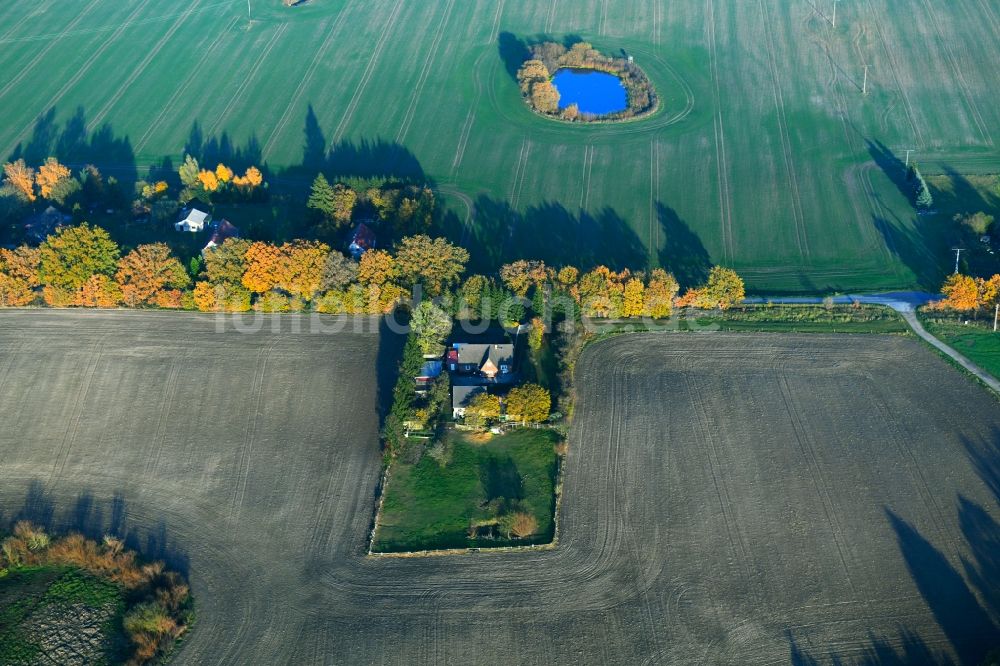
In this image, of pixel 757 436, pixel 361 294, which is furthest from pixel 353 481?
pixel 757 436

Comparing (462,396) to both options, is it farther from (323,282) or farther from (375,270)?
(323,282)

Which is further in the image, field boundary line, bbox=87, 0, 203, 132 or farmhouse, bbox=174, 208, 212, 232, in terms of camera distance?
field boundary line, bbox=87, 0, 203, 132

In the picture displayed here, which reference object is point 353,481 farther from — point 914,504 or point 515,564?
point 914,504

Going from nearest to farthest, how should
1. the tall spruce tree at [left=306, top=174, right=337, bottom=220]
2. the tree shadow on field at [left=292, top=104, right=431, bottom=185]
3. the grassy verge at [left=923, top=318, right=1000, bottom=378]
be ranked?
the grassy verge at [left=923, top=318, right=1000, bottom=378] → the tall spruce tree at [left=306, top=174, right=337, bottom=220] → the tree shadow on field at [left=292, top=104, right=431, bottom=185]

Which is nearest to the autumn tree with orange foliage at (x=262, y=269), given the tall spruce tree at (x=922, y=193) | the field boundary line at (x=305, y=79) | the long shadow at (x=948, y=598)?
the field boundary line at (x=305, y=79)

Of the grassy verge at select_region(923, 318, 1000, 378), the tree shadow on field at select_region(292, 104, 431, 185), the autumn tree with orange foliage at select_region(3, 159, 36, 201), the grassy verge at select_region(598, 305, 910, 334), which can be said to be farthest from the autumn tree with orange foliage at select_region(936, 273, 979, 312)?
the autumn tree with orange foliage at select_region(3, 159, 36, 201)

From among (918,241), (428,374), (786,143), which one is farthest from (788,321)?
(428,374)

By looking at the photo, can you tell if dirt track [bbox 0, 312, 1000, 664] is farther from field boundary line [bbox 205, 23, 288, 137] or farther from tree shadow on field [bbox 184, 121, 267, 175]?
field boundary line [bbox 205, 23, 288, 137]
